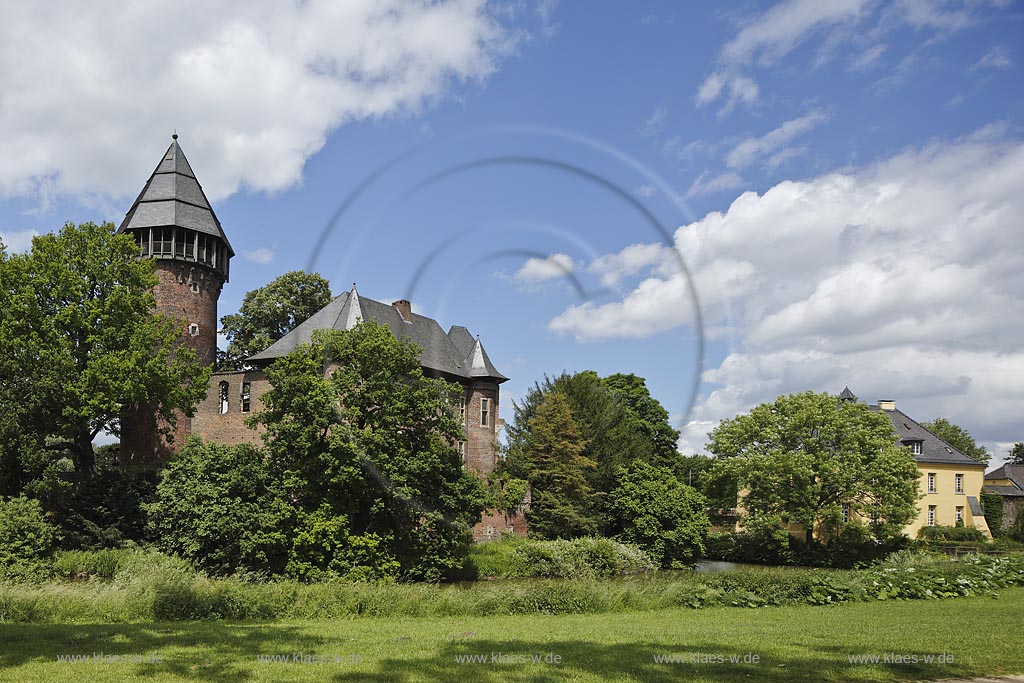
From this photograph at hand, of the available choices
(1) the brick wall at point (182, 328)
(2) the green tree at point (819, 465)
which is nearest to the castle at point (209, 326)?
(1) the brick wall at point (182, 328)

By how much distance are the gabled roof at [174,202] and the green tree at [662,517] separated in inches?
1081

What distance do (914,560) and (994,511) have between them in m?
29.0

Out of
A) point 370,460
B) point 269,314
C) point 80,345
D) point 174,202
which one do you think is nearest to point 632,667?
point 370,460

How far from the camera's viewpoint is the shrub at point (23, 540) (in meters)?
24.6

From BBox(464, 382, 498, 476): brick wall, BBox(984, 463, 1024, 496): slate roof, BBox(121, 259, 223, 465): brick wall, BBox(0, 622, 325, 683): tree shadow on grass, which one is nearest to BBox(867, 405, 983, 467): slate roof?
BBox(984, 463, 1024, 496): slate roof

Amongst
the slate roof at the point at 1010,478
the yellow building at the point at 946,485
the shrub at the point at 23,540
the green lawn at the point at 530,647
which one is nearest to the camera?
the green lawn at the point at 530,647

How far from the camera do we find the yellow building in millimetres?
54062

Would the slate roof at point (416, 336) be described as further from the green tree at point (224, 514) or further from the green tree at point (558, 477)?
the green tree at point (224, 514)

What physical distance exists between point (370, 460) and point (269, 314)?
89.5ft

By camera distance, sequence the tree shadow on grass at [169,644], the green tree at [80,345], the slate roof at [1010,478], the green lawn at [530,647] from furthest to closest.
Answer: the slate roof at [1010,478]
the green tree at [80,345]
the tree shadow on grass at [169,644]
the green lawn at [530,647]

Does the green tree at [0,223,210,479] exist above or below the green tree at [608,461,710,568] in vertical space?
above

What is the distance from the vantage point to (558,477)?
4272 centimetres

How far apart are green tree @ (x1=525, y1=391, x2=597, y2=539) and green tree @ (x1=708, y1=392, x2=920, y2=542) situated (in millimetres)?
7788

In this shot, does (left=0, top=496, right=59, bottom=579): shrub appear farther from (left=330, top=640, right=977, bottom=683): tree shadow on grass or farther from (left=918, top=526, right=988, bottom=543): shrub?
(left=918, top=526, right=988, bottom=543): shrub
